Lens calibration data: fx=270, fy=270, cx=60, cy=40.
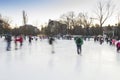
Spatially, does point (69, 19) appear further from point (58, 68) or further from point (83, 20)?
point (58, 68)

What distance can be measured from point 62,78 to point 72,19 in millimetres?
88041

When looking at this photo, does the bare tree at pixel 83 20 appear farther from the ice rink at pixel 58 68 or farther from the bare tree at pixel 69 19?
the ice rink at pixel 58 68

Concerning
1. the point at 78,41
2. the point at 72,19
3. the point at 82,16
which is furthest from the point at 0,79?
the point at 72,19

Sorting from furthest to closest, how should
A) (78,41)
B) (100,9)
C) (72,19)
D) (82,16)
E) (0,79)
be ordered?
(72,19) < (82,16) < (100,9) < (78,41) < (0,79)

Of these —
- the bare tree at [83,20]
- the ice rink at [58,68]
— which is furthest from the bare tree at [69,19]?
the ice rink at [58,68]

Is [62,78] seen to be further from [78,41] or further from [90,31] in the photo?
[90,31]

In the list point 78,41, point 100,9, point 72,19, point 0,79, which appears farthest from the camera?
point 72,19

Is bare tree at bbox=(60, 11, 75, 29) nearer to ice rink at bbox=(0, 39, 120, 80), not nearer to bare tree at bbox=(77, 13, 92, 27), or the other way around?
bare tree at bbox=(77, 13, 92, 27)

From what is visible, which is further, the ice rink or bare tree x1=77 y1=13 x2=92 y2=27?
bare tree x1=77 y1=13 x2=92 y2=27

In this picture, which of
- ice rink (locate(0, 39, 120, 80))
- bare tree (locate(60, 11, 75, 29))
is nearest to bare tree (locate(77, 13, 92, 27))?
bare tree (locate(60, 11, 75, 29))

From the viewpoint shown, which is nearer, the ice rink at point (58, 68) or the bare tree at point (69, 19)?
the ice rink at point (58, 68)

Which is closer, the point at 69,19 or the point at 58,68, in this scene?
the point at 58,68

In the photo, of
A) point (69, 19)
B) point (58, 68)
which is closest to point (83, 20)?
point (69, 19)

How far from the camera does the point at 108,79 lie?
8727 millimetres
